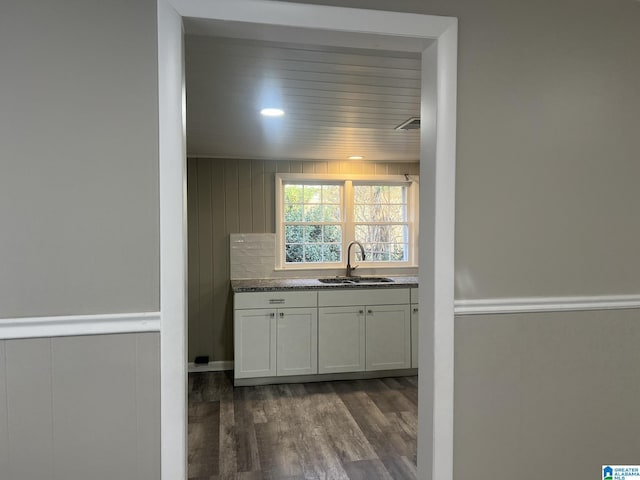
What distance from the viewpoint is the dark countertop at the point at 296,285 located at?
398 centimetres

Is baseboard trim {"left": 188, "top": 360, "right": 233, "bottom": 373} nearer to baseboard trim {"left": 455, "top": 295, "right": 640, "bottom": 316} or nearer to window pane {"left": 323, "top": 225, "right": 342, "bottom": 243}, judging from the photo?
window pane {"left": 323, "top": 225, "right": 342, "bottom": 243}

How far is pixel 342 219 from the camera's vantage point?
15.7 feet

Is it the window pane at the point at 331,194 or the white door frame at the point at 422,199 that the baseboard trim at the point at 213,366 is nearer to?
the window pane at the point at 331,194

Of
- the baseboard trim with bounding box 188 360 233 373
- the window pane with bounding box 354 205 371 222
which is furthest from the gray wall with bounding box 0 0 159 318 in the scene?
the window pane with bounding box 354 205 371 222

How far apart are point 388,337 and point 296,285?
997mm

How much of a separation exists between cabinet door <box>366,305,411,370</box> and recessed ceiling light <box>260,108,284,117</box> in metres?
2.11

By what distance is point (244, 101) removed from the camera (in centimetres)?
248

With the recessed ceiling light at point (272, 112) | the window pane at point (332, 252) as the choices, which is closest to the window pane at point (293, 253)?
the window pane at point (332, 252)

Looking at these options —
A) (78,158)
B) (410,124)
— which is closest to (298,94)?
(410,124)

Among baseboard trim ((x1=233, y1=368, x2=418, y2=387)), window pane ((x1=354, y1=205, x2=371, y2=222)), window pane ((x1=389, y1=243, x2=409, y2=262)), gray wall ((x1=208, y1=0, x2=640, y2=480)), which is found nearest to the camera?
gray wall ((x1=208, y1=0, x2=640, y2=480))

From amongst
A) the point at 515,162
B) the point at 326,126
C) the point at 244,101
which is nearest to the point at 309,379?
the point at 326,126

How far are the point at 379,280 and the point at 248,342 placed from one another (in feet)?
4.79

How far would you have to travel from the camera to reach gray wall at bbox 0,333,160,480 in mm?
1362

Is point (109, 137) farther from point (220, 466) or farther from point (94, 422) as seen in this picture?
point (220, 466)
